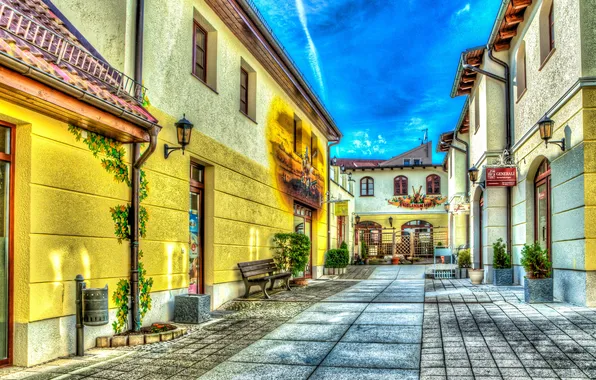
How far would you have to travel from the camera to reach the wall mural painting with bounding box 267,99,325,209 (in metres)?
14.3

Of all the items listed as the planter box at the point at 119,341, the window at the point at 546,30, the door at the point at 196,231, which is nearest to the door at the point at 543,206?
the window at the point at 546,30

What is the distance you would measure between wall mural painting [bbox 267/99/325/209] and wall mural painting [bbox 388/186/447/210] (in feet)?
48.3

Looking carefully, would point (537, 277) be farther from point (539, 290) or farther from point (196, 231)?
point (196, 231)

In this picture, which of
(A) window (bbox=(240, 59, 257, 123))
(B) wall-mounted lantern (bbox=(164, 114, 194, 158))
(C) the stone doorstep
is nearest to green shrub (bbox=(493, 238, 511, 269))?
(A) window (bbox=(240, 59, 257, 123))

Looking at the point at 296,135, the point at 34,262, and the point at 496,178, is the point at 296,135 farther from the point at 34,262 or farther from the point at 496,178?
the point at 34,262

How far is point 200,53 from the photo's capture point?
1016 cm

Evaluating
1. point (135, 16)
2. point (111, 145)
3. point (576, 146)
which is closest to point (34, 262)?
point (111, 145)

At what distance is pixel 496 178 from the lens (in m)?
13.0

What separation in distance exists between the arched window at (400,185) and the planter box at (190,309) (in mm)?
26729

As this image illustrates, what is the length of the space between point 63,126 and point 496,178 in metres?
10.2

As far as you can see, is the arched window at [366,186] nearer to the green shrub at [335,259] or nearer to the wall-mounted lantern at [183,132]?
the green shrub at [335,259]

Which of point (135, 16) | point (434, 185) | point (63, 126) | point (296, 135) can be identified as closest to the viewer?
point (63, 126)

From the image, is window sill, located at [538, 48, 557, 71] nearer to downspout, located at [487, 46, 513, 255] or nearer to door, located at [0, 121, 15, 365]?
downspout, located at [487, 46, 513, 255]

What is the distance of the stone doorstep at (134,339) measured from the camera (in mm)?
6559
